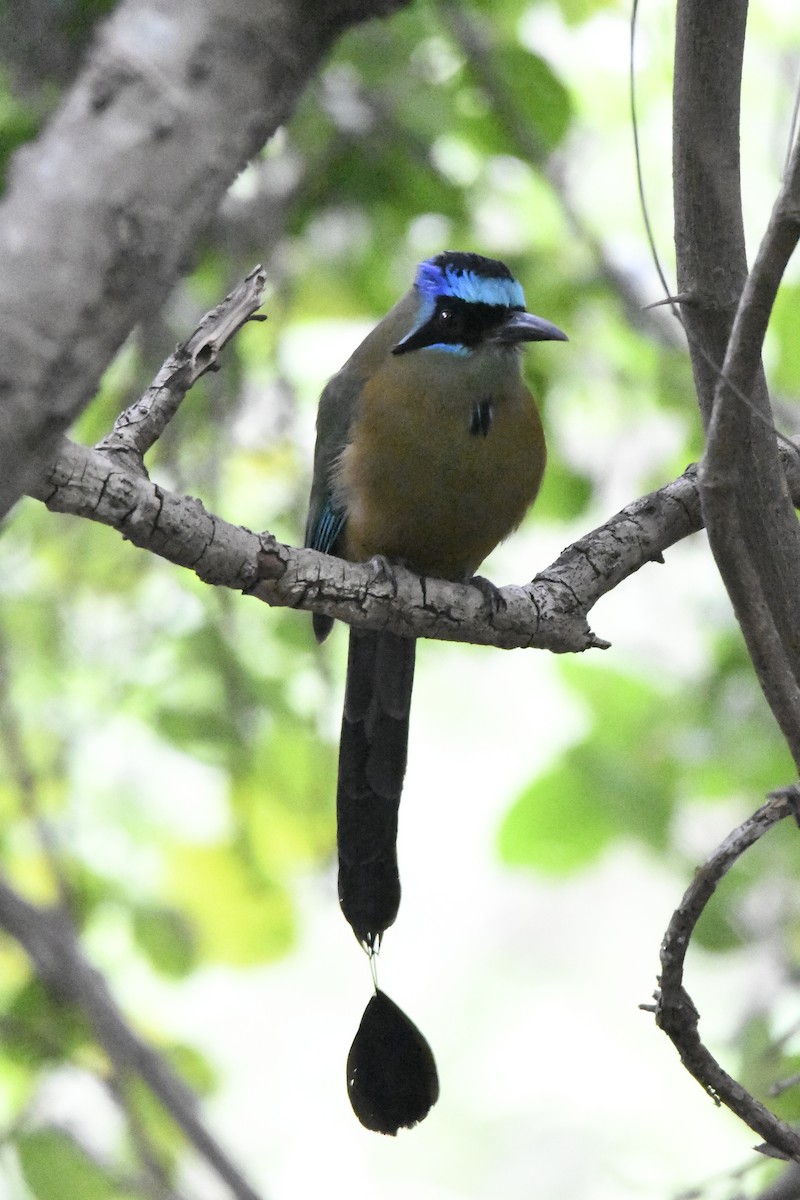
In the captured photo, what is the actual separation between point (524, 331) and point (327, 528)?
1.92 ft

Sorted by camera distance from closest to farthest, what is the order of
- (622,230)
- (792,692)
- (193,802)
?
(792,692) < (193,802) < (622,230)

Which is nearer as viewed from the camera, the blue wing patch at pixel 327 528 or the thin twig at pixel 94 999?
the thin twig at pixel 94 999

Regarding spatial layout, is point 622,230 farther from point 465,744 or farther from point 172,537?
point 172,537

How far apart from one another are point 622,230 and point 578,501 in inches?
43.9

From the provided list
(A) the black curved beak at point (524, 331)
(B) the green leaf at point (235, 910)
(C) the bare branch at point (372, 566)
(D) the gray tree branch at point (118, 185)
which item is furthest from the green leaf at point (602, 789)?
(D) the gray tree branch at point (118, 185)

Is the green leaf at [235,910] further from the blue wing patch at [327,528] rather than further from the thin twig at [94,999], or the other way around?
the blue wing patch at [327,528]

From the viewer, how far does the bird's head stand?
9.56ft

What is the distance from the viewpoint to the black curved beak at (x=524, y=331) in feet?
9.41

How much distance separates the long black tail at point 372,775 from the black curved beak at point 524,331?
2.21 feet

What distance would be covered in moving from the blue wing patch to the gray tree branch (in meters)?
1.87

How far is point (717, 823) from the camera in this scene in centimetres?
412

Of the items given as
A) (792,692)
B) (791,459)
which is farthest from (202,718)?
(792,692)

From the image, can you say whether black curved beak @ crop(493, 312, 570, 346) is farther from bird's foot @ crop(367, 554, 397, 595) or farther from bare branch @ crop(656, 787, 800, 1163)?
bare branch @ crop(656, 787, 800, 1163)

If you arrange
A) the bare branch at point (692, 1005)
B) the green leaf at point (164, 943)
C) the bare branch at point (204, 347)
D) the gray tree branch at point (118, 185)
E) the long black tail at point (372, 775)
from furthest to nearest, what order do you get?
1. the green leaf at point (164, 943)
2. the long black tail at point (372, 775)
3. the bare branch at point (204, 347)
4. the bare branch at point (692, 1005)
5. the gray tree branch at point (118, 185)
